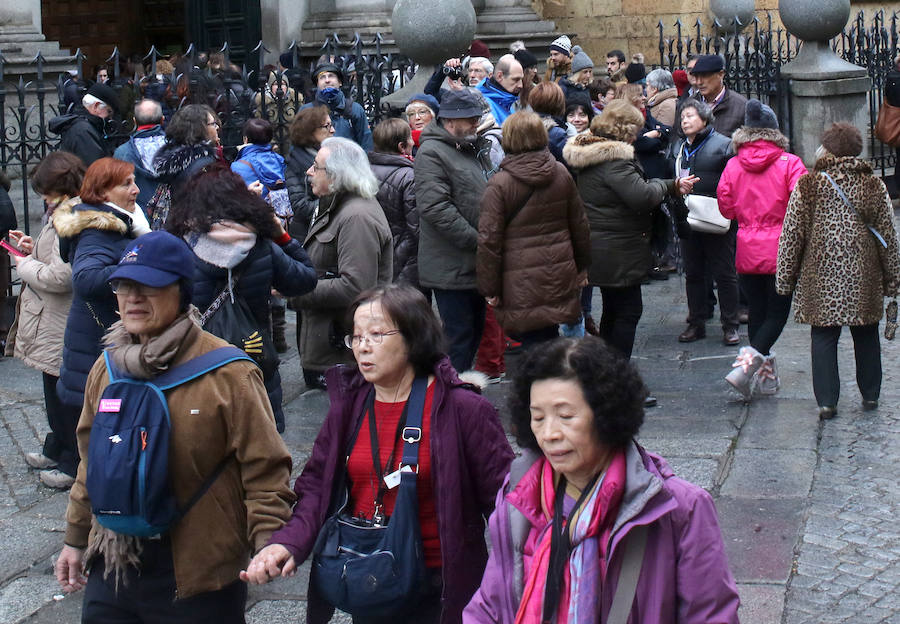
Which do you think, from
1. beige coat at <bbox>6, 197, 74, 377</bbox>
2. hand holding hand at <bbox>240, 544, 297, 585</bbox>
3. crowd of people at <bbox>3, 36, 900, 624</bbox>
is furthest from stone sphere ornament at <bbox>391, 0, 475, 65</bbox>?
hand holding hand at <bbox>240, 544, 297, 585</bbox>

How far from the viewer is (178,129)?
24.4 feet

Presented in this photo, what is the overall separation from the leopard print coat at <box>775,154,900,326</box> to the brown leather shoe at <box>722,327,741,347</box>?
182 centimetres

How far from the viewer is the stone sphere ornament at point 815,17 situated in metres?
13.3

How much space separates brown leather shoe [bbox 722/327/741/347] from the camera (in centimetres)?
905

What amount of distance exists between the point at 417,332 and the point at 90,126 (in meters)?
6.04

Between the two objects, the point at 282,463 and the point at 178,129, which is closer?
the point at 282,463

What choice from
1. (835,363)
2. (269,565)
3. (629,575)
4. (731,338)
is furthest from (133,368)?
(731,338)

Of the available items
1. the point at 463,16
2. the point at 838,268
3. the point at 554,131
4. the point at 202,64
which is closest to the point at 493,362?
the point at 554,131

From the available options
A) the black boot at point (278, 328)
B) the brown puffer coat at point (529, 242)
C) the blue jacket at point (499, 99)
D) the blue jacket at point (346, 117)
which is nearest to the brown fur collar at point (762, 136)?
the brown puffer coat at point (529, 242)

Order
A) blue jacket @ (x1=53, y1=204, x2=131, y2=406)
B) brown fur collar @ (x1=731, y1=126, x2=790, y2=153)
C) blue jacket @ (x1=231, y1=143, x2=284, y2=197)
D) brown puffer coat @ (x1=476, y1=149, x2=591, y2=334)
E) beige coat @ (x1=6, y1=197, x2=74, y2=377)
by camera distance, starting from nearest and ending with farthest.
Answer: blue jacket @ (x1=53, y1=204, x2=131, y2=406)
beige coat @ (x1=6, y1=197, x2=74, y2=377)
brown puffer coat @ (x1=476, y1=149, x2=591, y2=334)
brown fur collar @ (x1=731, y1=126, x2=790, y2=153)
blue jacket @ (x1=231, y1=143, x2=284, y2=197)

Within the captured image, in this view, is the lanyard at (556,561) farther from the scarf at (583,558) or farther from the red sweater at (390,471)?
the red sweater at (390,471)

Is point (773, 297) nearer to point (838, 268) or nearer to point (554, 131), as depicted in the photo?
point (838, 268)

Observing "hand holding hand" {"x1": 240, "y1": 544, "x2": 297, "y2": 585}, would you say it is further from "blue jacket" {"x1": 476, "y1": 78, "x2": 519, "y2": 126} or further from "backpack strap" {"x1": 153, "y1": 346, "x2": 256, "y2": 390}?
"blue jacket" {"x1": 476, "y1": 78, "x2": 519, "y2": 126}

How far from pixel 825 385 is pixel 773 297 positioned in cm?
69
